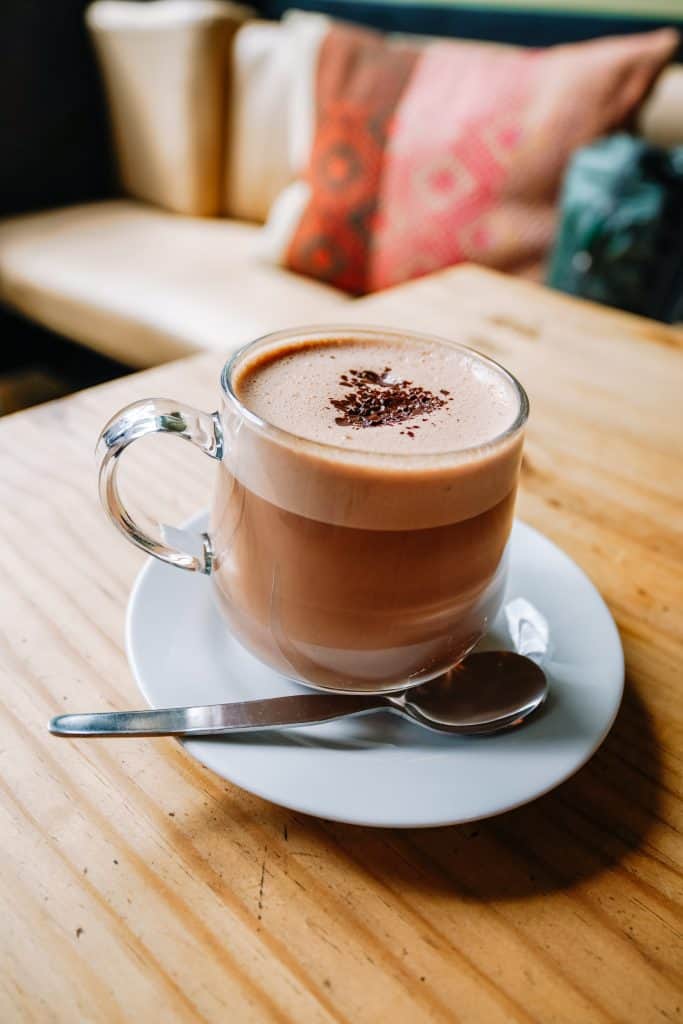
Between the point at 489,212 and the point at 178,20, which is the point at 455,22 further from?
the point at 489,212

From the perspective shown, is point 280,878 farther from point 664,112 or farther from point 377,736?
point 664,112

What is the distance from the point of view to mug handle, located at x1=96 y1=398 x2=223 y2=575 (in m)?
0.41

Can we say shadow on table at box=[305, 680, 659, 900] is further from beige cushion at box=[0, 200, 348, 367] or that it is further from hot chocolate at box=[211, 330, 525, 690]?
beige cushion at box=[0, 200, 348, 367]

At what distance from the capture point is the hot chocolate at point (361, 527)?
0.39m

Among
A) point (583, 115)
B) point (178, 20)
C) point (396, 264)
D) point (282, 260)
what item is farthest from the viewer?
point (178, 20)

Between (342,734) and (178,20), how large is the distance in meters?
2.21

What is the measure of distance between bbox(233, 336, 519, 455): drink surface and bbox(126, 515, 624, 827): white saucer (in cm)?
12

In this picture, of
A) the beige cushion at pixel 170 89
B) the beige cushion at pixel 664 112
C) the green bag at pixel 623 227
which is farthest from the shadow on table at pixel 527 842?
the beige cushion at pixel 170 89

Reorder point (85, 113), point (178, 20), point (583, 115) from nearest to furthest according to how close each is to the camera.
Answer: point (583, 115) → point (178, 20) → point (85, 113)

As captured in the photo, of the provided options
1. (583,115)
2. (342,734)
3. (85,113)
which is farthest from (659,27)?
(342,734)

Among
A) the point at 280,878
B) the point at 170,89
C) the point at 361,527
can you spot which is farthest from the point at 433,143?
the point at 280,878

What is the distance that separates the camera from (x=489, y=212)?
5.35 feet

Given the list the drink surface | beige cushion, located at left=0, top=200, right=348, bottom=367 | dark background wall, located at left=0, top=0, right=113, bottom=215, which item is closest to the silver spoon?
the drink surface

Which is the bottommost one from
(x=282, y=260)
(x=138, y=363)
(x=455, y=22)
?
(x=138, y=363)
